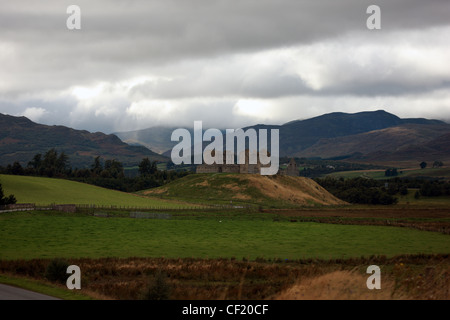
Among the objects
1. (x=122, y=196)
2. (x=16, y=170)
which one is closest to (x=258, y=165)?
(x=122, y=196)

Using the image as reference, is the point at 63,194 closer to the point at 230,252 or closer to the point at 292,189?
the point at 292,189

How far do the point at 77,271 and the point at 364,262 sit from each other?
1088 inches

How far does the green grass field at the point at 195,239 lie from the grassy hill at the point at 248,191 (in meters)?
54.8

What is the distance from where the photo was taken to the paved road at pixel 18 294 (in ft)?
93.7

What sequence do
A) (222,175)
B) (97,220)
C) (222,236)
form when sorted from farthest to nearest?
(222,175) < (97,220) < (222,236)

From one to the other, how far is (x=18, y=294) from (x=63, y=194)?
102217 mm

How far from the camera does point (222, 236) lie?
227ft

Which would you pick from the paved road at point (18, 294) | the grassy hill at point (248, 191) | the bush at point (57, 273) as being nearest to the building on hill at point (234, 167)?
the grassy hill at point (248, 191)

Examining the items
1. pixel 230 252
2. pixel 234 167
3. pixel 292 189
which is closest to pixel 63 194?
pixel 234 167

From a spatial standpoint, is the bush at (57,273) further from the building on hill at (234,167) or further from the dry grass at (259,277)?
the building on hill at (234,167)

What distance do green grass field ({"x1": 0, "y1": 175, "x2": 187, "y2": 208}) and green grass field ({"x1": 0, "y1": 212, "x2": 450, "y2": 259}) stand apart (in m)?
31.3

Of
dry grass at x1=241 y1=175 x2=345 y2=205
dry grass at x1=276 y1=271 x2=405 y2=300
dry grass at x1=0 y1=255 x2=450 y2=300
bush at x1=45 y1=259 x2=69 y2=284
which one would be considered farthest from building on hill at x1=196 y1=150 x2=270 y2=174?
dry grass at x1=276 y1=271 x2=405 y2=300
